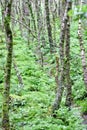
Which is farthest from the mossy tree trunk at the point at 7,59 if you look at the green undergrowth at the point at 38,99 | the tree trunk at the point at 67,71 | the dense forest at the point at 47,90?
the tree trunk at the point at 67,71

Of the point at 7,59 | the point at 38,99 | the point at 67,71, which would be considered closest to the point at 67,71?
the point at 67,71

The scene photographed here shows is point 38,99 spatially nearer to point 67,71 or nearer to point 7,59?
point 67,71

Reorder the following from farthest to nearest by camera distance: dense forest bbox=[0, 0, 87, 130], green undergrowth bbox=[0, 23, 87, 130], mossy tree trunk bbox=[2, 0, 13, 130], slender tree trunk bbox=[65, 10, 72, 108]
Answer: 1. slender tree trunk bbox=[65, 10, 72, 108]
2. green undergrowth bbox=[0, 23, 87, 130]
3. dense forest bbox=[0, 0, 87, 130]
4. mossy tree trunk bbox=[2, 0, 13, 130]

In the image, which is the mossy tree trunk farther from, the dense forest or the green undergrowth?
the green undergrowth

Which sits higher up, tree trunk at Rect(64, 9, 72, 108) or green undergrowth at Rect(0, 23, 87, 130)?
tree trunk at Rect(64, 9, 72, 108)

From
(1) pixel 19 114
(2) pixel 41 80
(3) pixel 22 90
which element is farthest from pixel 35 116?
(2) pixel 41 80

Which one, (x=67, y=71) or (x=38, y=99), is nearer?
(x=67, y=71)

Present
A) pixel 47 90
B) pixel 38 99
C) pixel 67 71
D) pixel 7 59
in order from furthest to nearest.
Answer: pixel 47 90 < pixel 38 99 < pixel 67 71 < pixel 7 59

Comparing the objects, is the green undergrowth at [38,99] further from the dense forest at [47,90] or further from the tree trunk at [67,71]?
the tree trunk at [67,71]

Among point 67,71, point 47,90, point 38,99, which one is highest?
point 67,71

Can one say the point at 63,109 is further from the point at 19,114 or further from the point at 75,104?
the point at 75,104

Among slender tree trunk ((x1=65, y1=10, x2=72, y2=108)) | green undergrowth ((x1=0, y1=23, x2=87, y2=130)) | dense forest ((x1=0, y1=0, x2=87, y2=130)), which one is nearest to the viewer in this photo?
dense forest ((x1=0, y1=0, x2=87, y2=130))

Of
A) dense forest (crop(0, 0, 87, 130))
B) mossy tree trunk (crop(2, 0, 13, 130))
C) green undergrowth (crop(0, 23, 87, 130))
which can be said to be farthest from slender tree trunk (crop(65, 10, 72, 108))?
mossy tree trunk (crop(2, 0, 13, 130))

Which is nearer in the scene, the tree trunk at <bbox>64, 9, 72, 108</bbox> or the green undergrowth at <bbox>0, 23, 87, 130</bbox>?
the green undergrowth at <bbox>0, 23, 87, 130</bbox>
